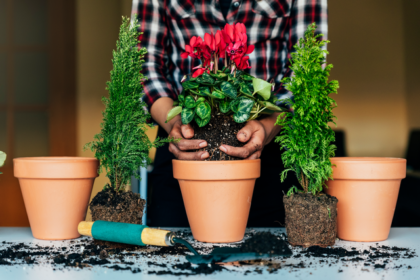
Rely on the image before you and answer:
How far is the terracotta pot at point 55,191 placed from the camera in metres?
0.82

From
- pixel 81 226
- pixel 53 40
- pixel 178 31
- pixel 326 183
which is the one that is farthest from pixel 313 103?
pixel 53 40

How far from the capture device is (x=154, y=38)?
1322mm

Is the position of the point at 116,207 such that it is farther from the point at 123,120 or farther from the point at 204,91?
the point at 204,91

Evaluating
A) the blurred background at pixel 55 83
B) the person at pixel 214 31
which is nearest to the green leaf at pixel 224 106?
the person at pixel 214 31

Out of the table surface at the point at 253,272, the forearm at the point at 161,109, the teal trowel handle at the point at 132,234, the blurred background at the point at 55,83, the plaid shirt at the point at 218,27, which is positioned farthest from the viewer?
the blurred background at the point at 55,83

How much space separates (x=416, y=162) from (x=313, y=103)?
4266 millimetres

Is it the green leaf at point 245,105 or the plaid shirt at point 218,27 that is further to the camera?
the plaid shirt at point 218,27

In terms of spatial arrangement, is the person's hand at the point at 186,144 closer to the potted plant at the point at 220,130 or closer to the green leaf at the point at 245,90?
the potted plant at the point at 220,130

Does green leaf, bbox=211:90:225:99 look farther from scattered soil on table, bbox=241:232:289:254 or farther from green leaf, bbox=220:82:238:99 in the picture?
scattered soil on table, bbox=241:232:289:254

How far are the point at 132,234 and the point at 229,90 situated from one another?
0.37 metres

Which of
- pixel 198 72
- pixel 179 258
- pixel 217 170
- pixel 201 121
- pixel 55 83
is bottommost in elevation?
pixel 179 258

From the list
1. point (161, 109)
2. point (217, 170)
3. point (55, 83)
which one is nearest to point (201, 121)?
point (217, 170)

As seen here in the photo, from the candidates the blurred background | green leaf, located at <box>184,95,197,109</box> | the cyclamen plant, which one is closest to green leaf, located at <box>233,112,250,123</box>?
the cyclamen plant

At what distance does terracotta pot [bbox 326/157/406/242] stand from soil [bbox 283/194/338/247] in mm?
59
